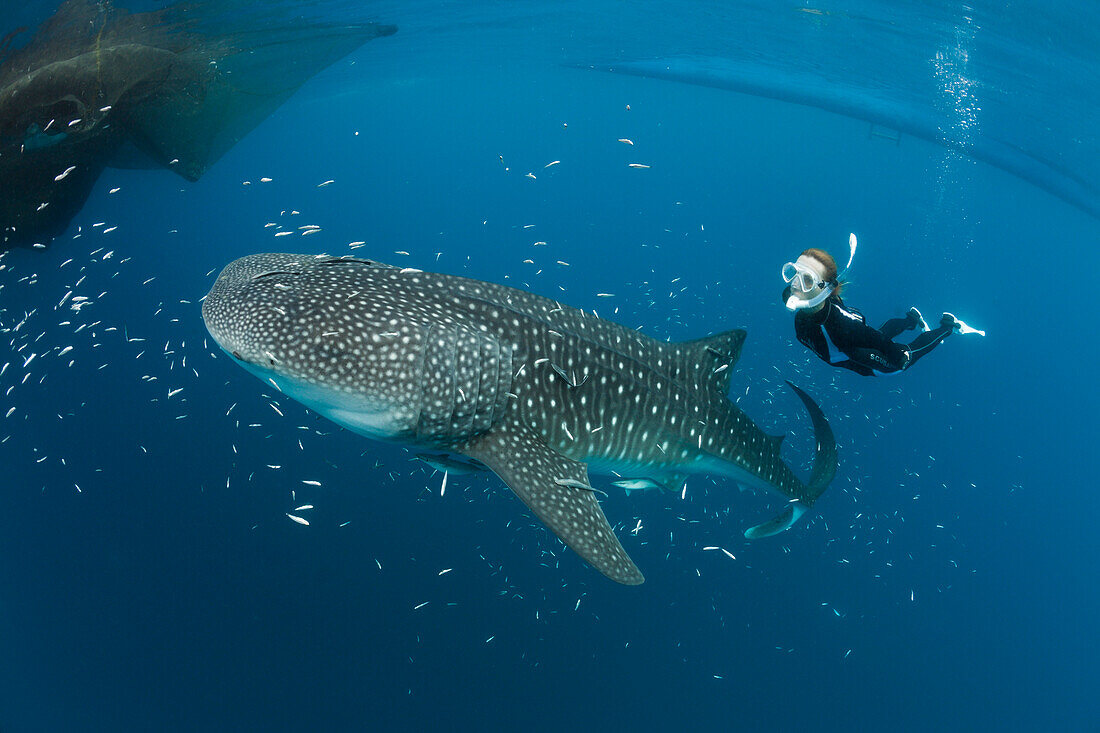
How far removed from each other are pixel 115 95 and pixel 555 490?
12412 mm

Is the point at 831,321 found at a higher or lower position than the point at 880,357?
higher

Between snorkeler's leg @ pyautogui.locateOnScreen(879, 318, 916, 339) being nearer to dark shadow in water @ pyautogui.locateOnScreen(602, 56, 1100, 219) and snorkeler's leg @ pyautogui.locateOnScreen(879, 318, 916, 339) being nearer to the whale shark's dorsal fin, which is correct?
the whale shark's dorsal fin

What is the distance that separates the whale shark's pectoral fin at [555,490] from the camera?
3.97m

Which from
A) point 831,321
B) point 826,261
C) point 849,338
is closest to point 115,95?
point 826,261

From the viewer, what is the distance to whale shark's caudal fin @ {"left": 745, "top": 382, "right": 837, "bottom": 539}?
6.29 meters

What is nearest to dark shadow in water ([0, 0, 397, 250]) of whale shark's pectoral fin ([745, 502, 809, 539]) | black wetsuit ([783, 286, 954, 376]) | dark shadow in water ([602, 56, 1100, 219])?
black wetsuit ([783, 286, 954, 376])

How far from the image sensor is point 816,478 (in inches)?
259

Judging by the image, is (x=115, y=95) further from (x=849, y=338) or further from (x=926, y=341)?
(x=926, y=341)

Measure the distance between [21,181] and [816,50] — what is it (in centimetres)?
2123

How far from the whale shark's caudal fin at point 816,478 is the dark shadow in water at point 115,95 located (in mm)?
11439

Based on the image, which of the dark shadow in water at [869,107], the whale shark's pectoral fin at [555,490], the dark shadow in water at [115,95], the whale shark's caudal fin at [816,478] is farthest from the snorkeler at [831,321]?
the dark shadow in water at [869,107]

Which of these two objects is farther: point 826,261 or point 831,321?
point 831,321

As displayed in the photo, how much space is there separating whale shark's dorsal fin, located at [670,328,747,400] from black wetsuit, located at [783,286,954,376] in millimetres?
630

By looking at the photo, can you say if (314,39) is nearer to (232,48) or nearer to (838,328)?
(232,48)
